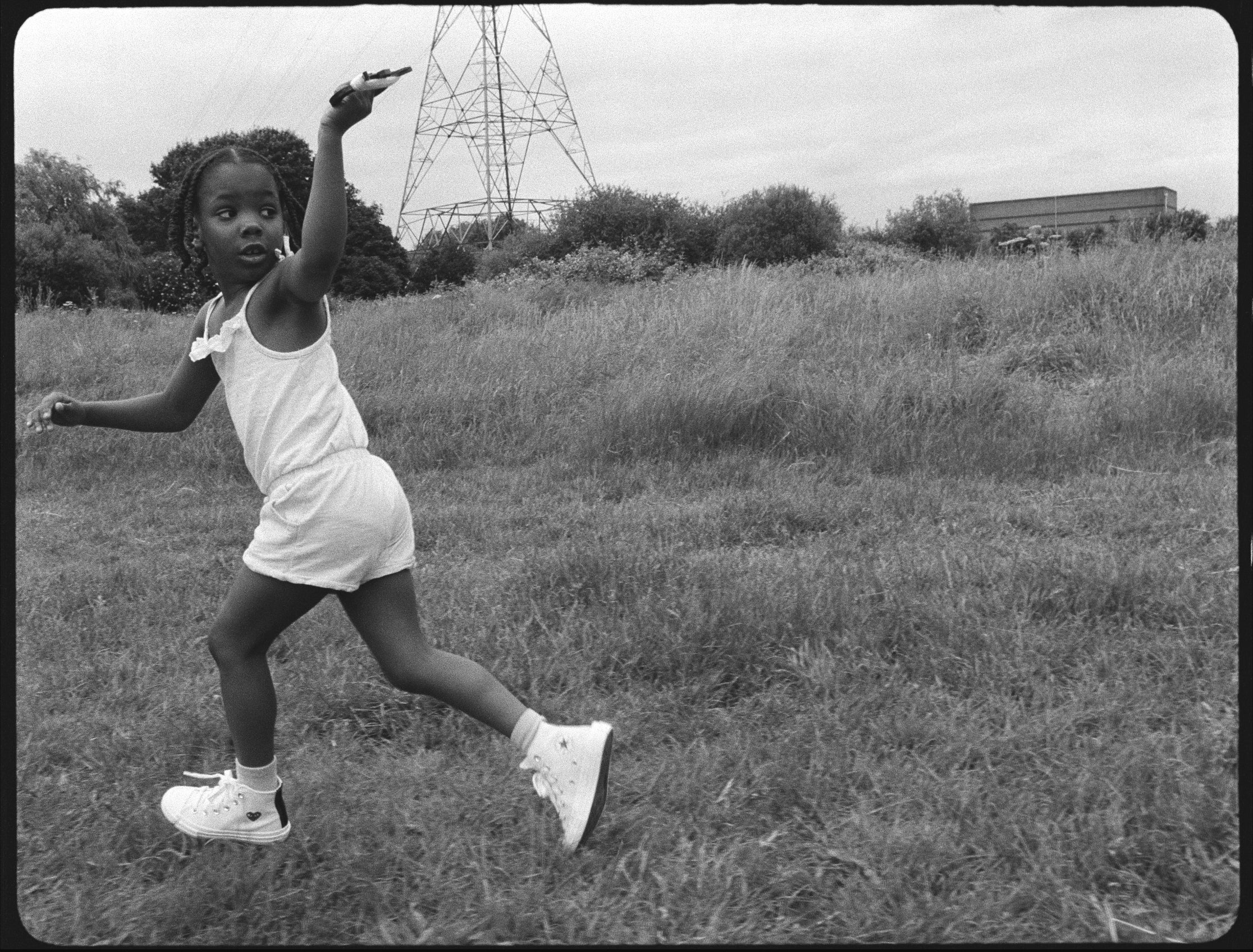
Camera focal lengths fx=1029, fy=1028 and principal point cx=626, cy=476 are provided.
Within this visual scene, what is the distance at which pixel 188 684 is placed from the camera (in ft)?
10.7

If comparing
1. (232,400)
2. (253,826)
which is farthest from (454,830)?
(232,400)

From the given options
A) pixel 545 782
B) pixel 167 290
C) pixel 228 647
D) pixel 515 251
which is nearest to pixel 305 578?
pixel 228 647

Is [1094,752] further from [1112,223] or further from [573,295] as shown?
[1112,223]

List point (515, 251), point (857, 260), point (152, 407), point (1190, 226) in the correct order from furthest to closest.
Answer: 1. point (515, 251)
2. point (857, 260)
3. point (1190, 226)
4. point (152, 407)

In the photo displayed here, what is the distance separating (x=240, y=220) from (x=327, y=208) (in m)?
0.32

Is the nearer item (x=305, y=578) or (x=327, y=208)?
(x=327, y=208)

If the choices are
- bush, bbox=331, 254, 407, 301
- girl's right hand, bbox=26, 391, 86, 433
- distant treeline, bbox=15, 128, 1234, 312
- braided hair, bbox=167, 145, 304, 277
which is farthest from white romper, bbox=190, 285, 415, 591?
bush, bbox=331, 254, 407, 301

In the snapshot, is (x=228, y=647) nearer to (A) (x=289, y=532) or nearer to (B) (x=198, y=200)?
(A) (x=289, y=532)

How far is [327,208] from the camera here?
2084mm

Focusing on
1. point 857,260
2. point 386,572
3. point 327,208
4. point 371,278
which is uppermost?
point 857,260

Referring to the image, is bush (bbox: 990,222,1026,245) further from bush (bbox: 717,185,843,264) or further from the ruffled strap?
the ruffled strap

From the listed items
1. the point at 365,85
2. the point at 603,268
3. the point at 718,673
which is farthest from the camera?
the point at 603,268

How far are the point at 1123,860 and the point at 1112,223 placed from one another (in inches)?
470

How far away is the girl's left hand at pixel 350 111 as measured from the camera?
2021 millimetres
